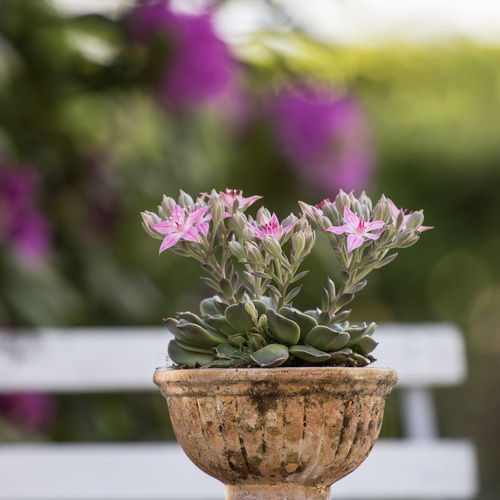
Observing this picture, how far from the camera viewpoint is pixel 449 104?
5266mm

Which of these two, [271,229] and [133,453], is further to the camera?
[133,453]

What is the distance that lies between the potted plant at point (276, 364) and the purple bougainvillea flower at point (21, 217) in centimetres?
124

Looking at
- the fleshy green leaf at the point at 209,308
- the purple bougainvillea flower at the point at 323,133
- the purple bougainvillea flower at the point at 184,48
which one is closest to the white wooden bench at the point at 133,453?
the purple bougainvillea flower at the point at 323,133

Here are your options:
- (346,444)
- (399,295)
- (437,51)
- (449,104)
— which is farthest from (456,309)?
(346,444)

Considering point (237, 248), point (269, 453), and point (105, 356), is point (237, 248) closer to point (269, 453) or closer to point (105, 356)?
point (269, 453)

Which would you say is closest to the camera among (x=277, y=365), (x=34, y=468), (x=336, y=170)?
(x=277, y=365)

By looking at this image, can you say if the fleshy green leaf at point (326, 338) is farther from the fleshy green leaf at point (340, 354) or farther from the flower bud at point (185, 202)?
the flower bud at point (185, 202)

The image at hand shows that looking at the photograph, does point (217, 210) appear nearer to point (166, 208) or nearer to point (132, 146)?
point (166, 208)

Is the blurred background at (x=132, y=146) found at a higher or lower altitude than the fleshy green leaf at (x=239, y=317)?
higher

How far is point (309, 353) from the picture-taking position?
2.21 feet

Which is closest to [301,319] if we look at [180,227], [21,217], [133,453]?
[180,227]

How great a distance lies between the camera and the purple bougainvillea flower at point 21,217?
1894 millimetres

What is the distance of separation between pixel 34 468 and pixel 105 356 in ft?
1.05

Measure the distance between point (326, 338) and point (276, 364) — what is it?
0.05m
